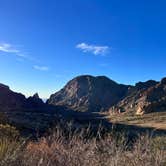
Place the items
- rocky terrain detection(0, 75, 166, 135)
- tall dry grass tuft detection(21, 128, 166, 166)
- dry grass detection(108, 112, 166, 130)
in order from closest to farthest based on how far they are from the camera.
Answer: tall dry grass tuft detection(21, 128, 166, 166) → dry grass detection(108, 112, 166, 130) → rocky terrain detection(0, 75, 166, 135)

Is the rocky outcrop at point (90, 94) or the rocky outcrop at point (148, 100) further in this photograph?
the rocky outcrop at point (90, 94)

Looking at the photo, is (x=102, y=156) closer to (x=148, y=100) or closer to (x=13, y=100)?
(x=13, y=100)

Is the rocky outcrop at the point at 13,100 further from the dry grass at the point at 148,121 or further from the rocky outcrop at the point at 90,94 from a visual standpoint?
the rocky outcrop at the point at 90,94

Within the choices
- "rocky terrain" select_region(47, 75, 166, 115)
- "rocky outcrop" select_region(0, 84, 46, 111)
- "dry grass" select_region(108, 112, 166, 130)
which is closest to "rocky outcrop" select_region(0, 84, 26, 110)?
"rocky outcrop" select_region(0, 84, 46, 111)

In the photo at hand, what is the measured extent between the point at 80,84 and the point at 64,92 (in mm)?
12234

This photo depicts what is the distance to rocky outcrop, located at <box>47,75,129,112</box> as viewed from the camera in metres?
161

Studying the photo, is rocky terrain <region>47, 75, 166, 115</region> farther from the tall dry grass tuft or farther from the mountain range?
the tall dry grass tuft

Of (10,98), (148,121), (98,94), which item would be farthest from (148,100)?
(98,94)

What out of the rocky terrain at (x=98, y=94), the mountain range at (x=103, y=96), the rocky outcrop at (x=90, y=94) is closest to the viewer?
the mountain range at (x=103, y=96)

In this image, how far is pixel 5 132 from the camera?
11555 millimetres

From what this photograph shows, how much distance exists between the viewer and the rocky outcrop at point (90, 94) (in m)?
161

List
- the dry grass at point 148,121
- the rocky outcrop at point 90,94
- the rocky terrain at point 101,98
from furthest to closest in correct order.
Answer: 1. the rocky outcrop at point 90,94
2. the rocky terrain at point 101,98
3. the dry grass at point 148,121

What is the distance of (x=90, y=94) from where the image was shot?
172 m

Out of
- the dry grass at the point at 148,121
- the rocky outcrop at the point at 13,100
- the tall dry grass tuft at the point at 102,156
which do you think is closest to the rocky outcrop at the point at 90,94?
the rocky outcrop at the point at 13,100
